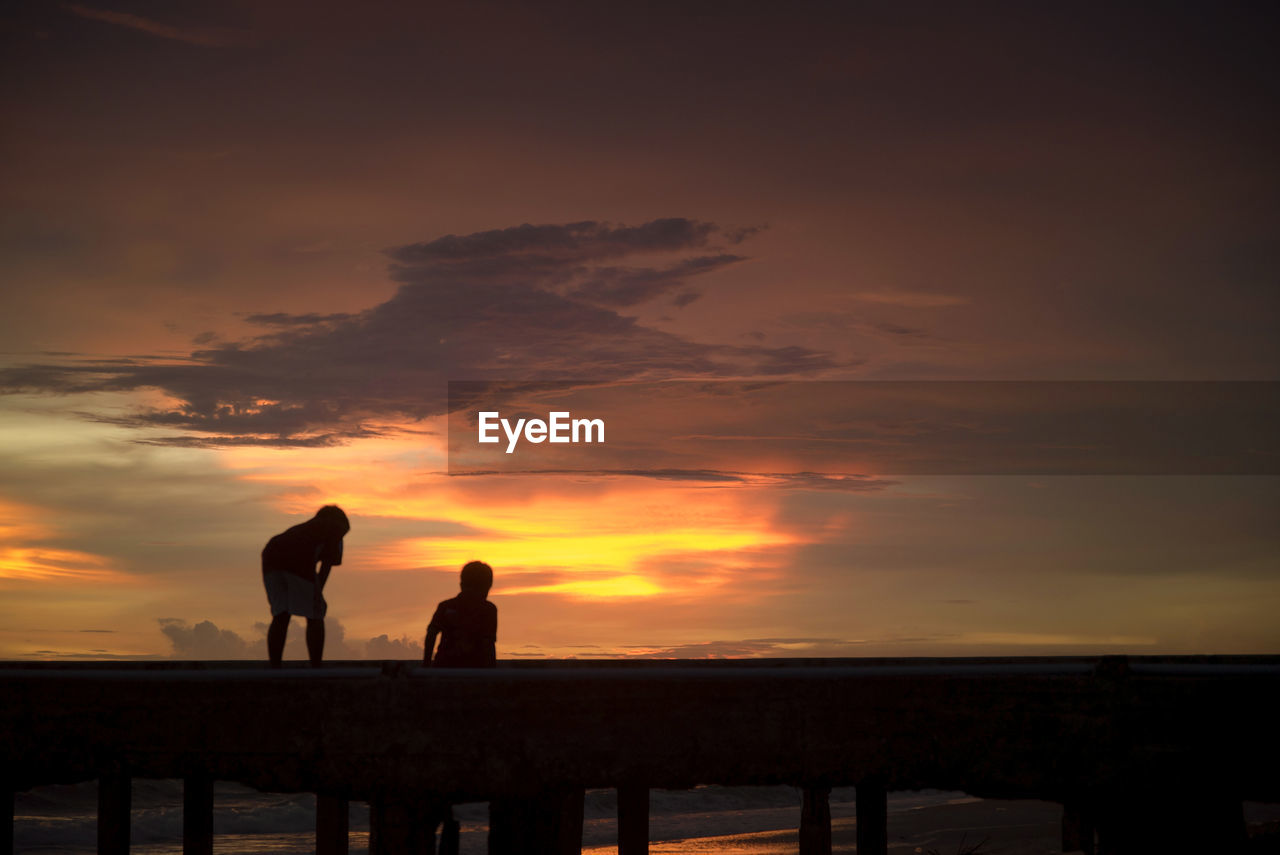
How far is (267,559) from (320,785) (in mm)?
4251

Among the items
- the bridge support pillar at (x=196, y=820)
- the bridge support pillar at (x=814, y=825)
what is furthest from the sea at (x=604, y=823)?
the bridge support pillar at (x=196, y=820)

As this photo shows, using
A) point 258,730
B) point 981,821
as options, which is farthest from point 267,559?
point 981,821

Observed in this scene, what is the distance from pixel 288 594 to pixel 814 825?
14.8ft

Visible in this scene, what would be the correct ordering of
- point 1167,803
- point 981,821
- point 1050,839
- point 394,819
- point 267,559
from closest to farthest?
point 1167,803 → point 394,819 → point 267,559 → point 1050,839 → point 981,821

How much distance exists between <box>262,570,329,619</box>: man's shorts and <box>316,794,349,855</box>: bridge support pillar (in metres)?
1.59

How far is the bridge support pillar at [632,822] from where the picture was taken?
7203 mm

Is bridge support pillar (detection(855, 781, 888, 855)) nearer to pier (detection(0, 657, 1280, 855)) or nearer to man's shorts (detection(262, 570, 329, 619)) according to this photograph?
pier (detection(0, 657, 1280, 855))

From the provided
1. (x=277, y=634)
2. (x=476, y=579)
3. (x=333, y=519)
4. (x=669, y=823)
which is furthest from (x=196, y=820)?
(x=669, y=823)

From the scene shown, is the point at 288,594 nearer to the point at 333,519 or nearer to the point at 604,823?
the point at 333,519

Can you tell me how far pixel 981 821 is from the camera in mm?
23500

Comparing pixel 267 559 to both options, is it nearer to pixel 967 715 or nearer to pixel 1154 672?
pixel 967 715

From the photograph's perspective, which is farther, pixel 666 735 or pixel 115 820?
pixel 115 820

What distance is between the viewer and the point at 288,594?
8.63m

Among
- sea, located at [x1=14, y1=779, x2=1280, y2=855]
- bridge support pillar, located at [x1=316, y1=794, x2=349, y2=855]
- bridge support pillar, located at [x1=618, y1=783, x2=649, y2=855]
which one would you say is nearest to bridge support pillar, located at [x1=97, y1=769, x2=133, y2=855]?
bridge support pillar, located at [x1=316, y1=794, x2=349, y2=855]
